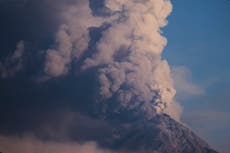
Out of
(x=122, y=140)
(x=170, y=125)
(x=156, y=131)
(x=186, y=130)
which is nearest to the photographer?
(x=122, y=140)

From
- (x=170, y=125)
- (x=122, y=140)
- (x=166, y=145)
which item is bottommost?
(x=122, y=140)

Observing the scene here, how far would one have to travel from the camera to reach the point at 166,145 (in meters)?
152

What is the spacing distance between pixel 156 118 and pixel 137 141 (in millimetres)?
14017

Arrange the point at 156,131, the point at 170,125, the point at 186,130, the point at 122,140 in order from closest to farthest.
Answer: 1. the point at 122,140
2. the point at 156,131
3. the point at 170,125
4. the point at 186,130

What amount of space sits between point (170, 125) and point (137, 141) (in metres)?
24.8

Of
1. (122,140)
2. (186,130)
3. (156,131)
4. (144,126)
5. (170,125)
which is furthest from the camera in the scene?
(186,130)

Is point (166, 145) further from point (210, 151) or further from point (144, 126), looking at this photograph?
point (144, 126)

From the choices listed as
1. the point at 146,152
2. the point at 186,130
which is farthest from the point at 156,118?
the point at 186,130

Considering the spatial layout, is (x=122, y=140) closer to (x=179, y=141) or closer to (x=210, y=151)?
(x=179, y=141)

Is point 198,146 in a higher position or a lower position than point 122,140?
higher

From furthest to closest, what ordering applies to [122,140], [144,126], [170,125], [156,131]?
1. [170,125]
2. [156,131]
3. [122,140]
4. [144,126]

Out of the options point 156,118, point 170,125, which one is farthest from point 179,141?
point 156,118

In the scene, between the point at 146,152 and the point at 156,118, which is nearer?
the point at 156,118

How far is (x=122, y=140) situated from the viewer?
133 metres
